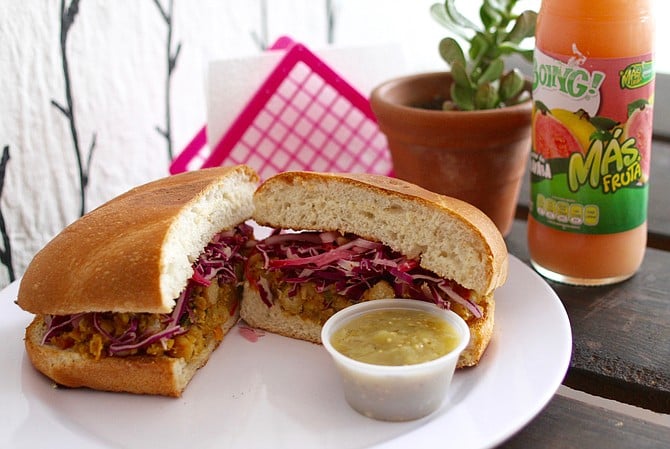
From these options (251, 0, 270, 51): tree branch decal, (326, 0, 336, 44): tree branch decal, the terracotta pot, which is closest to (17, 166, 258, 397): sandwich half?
the terracotta pot

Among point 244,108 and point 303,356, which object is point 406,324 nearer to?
point 303,356

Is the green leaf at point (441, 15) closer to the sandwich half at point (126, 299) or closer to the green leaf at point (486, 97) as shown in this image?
the green leaf at point (486, 97)

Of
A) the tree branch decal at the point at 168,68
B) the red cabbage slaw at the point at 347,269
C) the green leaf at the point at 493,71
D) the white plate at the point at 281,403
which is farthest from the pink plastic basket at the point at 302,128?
the white plate at the point at 281,403

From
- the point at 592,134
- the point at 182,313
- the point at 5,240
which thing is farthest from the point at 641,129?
the point at 5,240

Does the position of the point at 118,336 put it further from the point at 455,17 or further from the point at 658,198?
the point at 658,198

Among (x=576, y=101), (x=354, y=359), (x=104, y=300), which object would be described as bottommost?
(x=354, y=359)

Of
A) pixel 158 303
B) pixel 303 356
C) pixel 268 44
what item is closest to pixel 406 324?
pixel 303 356
